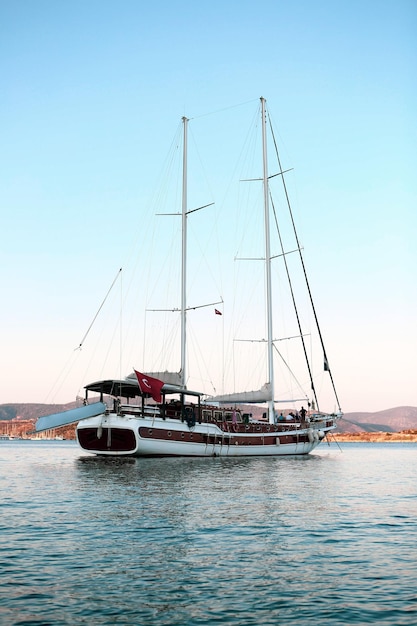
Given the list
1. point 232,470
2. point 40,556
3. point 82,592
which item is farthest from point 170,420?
point 82,592

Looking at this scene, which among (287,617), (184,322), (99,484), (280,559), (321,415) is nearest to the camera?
(287,617)

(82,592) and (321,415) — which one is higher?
(321,415)

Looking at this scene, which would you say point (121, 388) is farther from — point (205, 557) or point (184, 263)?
point (205, 557)

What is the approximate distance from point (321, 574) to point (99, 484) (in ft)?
68.5

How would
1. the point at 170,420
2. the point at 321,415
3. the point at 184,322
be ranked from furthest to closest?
the point at 321,415 → the point at 184,322 → the point at 170,420

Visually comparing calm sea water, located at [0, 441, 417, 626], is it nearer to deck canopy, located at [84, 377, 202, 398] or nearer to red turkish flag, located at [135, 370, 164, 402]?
red turkish flag, located at [135, 370, 164, 402]

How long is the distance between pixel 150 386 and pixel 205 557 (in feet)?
110

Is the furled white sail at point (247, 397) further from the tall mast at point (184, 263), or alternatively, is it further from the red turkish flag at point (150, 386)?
the red turkish flag at point (150, 386)

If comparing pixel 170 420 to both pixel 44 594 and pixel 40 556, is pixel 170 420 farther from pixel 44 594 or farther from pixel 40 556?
pixel 44 594

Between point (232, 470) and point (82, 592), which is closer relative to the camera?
point (82, 592)

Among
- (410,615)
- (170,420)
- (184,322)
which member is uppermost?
(184,322)

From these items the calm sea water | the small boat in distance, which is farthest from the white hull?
the calm sea water

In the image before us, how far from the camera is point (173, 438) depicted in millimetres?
51438

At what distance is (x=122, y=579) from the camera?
13258 mm
